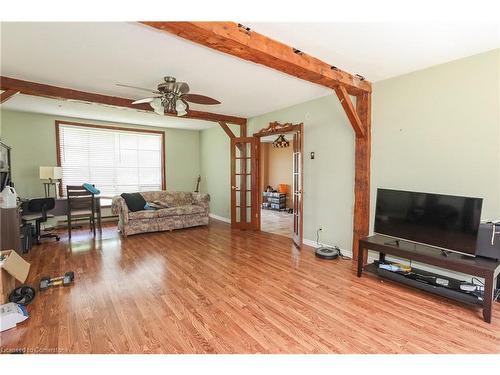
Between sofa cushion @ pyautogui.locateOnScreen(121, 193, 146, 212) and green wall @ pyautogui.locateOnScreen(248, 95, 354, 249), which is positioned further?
sofa cushion @ pyautogui.locateOnScreen(121, 193, 146, 212)

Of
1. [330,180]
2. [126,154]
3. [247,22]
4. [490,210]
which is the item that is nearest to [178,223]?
[126,154]

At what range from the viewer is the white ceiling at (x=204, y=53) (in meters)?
2.16

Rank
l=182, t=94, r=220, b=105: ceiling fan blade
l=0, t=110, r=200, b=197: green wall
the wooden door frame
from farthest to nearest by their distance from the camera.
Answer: l=0, t=110, r=200, b=197: green wall < the wooden door frame < l=182, t=94, r=220, b=105: ceiling fan blade

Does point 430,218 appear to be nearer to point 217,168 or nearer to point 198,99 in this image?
point 198,99

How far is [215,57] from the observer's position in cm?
272

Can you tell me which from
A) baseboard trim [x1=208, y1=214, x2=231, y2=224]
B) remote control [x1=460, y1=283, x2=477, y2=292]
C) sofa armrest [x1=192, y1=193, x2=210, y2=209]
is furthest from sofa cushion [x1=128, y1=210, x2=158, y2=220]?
A: remote control [x1=460, y1=283, x2=477, y2=292]

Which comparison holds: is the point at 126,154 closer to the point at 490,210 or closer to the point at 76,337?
the point at 76,337

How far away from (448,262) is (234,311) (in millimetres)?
2065

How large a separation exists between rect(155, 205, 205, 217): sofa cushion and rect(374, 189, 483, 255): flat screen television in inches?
147

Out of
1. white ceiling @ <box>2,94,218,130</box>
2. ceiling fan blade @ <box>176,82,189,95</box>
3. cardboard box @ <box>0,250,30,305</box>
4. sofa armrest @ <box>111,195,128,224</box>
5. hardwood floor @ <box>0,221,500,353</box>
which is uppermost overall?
white ceiling @ <box>2,94,218,130</box>

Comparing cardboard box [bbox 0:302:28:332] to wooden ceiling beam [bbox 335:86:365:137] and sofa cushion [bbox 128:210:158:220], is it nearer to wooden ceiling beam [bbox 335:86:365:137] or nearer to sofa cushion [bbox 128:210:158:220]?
sofa cushion [bbox 128:210:158:220]

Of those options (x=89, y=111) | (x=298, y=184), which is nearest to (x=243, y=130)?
(x=298, y=184)

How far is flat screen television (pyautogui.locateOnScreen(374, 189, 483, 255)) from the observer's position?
2.41m

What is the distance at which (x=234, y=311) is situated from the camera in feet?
7.60
